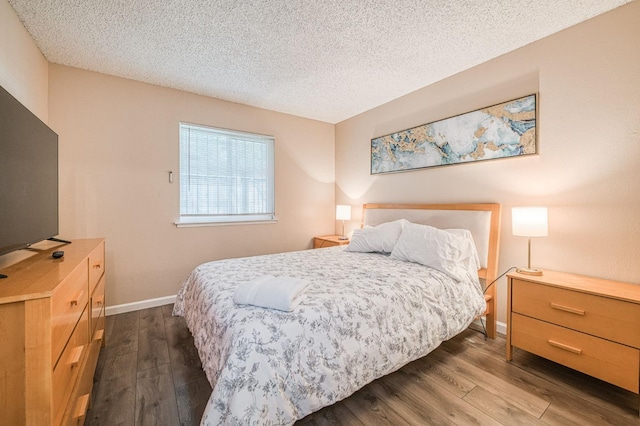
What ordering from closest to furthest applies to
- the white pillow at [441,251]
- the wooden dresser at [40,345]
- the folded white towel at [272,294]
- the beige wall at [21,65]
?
the wooden dresser at [40,345] < the folded white towel at [272,294] < the beige wall at [21,65] < the white pillow at [441,251]

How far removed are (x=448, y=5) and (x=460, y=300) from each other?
2089mm

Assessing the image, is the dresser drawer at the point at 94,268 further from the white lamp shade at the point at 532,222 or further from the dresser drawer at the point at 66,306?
the white lamp shade at the point at 532,222

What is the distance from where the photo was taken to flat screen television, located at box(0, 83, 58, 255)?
119 centimetres

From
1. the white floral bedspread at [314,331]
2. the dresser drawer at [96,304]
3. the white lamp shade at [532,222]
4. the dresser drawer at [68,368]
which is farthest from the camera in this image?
the white lamp shade at [532,222]

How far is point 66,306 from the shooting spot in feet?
3.61

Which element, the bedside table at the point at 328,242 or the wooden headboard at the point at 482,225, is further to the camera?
the bedside table at the point at 328,242

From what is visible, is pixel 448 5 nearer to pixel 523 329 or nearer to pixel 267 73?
pixel 267 73

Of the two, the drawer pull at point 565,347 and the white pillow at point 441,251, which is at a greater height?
the white pillow at point 441,251

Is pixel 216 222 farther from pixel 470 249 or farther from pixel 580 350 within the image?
pixel 580 350

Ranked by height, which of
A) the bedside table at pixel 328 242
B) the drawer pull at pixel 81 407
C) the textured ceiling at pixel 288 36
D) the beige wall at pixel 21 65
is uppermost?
the textured ceiling at pixel 288 36

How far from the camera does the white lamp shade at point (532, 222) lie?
2.01 m

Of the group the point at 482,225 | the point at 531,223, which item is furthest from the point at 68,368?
the point at 482,225

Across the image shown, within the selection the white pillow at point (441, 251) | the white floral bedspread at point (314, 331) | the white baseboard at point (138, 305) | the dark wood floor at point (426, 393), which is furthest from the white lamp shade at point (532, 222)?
the white baseboard at point (138, 305)

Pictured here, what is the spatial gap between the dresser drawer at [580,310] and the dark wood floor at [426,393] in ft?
1.31
